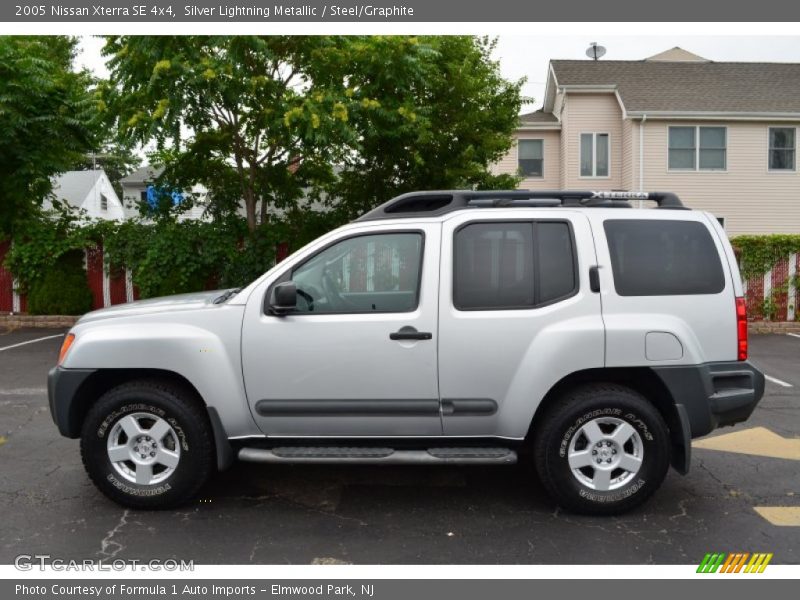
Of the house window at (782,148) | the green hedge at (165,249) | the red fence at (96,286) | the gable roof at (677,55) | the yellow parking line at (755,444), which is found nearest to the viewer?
the yellow parking line at (755,444)

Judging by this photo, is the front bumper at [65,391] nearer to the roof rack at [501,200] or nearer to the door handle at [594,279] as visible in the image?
the roof rack at [501,200]

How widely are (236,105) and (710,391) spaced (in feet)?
35.0

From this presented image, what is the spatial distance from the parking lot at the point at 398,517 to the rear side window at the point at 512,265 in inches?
54.9

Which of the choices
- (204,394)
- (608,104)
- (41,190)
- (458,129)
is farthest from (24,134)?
(608,104)

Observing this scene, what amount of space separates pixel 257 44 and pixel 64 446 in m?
8.07

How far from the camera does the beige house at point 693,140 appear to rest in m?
23.6

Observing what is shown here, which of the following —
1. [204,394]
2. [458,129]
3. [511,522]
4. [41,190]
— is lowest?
[511,522]

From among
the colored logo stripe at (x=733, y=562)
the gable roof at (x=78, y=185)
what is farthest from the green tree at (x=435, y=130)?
the gable roof at (x=78, y=185)

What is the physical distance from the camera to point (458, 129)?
50.2ft

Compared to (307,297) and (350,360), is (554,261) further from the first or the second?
(307,297)

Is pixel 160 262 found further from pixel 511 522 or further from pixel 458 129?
pixel 511 522

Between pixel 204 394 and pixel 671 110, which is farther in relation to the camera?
pixel 671 110

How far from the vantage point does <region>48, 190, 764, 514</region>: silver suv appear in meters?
4.59

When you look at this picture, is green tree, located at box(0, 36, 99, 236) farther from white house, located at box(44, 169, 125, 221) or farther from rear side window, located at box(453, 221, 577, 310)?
white house, located at box(44, 169, 125, 221)
